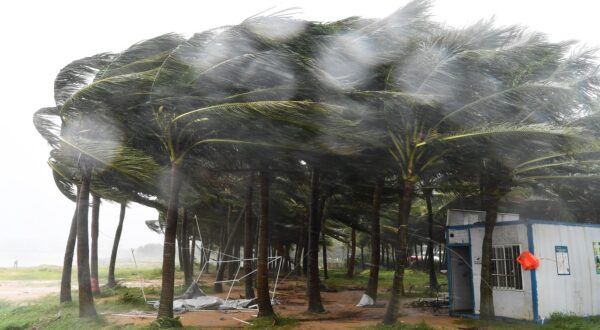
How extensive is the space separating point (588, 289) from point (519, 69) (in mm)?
7073

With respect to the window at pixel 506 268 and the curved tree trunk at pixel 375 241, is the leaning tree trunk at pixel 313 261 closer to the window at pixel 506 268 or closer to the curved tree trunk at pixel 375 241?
the curved tree trunk at pixel 375 241

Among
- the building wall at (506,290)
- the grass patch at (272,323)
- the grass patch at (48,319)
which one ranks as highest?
the building wall at (506,290)

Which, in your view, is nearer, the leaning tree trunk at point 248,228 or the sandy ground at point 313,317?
the sandy ground at point 313,317

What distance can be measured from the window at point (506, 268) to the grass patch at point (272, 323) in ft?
18.6

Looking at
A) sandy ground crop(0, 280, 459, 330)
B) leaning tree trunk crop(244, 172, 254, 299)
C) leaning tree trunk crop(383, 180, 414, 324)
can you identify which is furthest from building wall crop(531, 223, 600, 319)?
leaning tree trunk crop(244, 172, 254, 299)

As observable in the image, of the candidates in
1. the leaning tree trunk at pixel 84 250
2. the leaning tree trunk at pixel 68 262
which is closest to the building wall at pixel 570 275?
the leaning tree trunk at pixel 84 250

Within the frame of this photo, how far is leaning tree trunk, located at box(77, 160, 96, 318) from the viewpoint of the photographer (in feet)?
42.2

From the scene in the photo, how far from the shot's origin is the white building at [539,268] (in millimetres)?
12328

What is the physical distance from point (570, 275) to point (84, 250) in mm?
13249

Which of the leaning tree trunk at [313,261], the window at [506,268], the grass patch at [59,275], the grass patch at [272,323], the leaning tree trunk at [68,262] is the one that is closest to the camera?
the grass patch at [272,323]

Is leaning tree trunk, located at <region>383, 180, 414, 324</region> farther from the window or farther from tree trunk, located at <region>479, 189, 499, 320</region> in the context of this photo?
the window

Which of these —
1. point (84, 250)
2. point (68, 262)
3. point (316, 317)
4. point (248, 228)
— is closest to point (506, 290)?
point (316, 317)

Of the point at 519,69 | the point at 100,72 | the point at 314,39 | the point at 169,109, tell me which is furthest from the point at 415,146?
the point at 100,72

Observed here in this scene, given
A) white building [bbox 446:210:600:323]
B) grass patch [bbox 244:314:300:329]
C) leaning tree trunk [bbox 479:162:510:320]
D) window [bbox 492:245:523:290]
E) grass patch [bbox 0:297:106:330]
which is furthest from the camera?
window [bbox 492:245:523:290]
